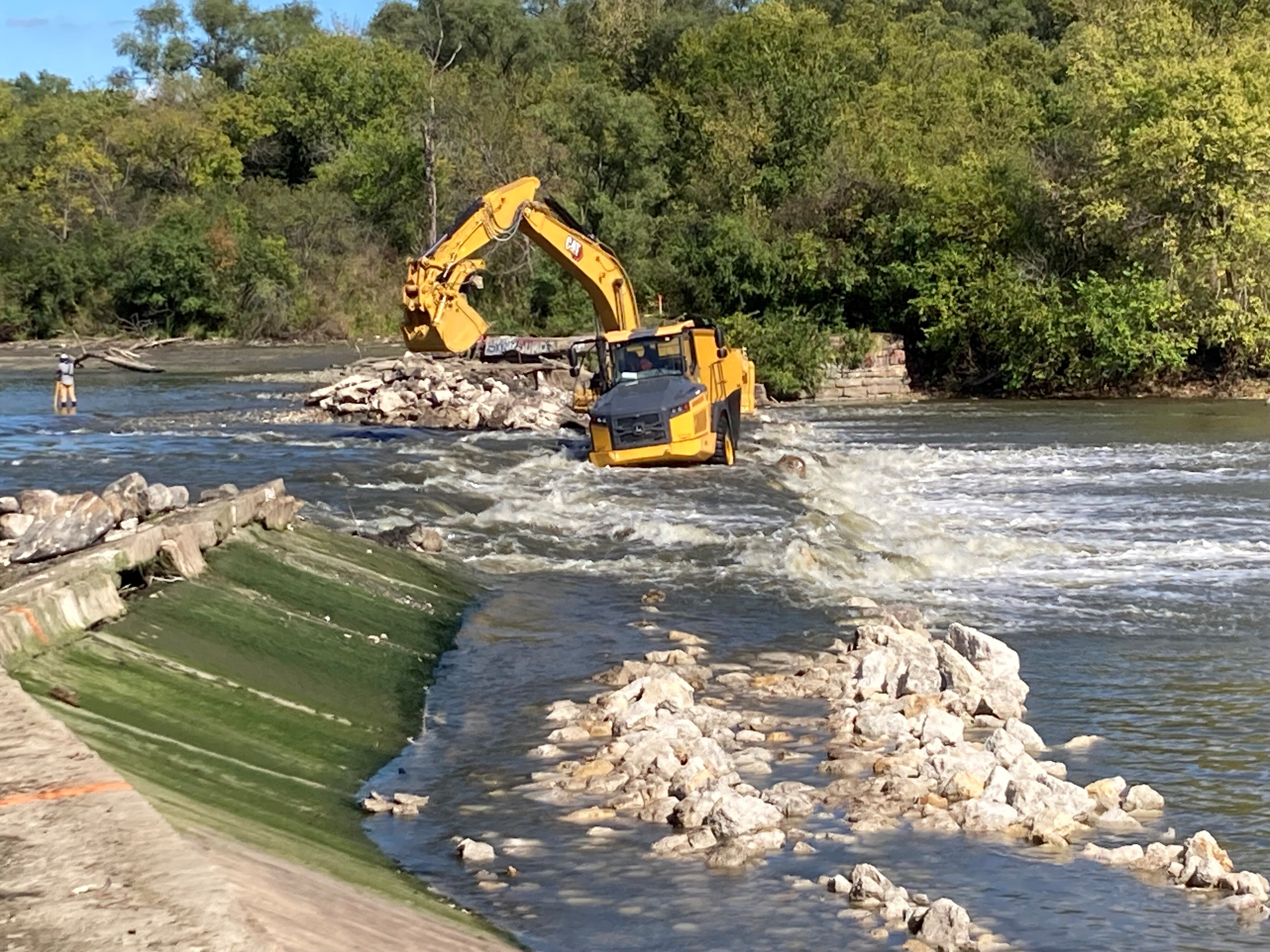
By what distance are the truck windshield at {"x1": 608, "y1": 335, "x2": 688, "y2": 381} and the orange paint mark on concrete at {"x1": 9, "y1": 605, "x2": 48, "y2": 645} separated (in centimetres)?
1634

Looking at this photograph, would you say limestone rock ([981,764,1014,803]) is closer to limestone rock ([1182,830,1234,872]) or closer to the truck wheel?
limestone rock ([1182,830,1234,872])

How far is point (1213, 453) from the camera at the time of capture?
28.6 meters

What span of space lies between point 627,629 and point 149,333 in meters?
56.3

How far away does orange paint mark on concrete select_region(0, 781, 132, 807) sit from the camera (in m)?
6.09

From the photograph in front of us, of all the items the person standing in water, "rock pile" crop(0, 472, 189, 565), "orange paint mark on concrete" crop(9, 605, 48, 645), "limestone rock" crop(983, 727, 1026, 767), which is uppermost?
the person standing in water

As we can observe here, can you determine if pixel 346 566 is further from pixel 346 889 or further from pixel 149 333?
pixel 149 333

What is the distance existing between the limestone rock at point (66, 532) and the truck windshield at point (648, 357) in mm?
12795

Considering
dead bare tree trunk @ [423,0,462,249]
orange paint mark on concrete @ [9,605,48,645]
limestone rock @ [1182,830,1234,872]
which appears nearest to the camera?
limestone rock @ [1182,830,1234,872]

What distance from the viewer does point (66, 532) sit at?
41.6 feet

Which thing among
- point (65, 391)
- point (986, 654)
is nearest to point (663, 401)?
point (986, 654)

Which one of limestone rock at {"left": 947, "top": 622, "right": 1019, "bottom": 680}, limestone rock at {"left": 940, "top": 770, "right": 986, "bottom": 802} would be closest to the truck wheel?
limestone rock at {"left": 947, "top": 622, "right": 1019, "bottom": 680}

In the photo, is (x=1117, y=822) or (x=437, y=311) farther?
(x=437, y=311)

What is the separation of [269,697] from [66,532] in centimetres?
338

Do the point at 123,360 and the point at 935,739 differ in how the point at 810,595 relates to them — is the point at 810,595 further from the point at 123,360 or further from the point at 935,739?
the point at 123,360
